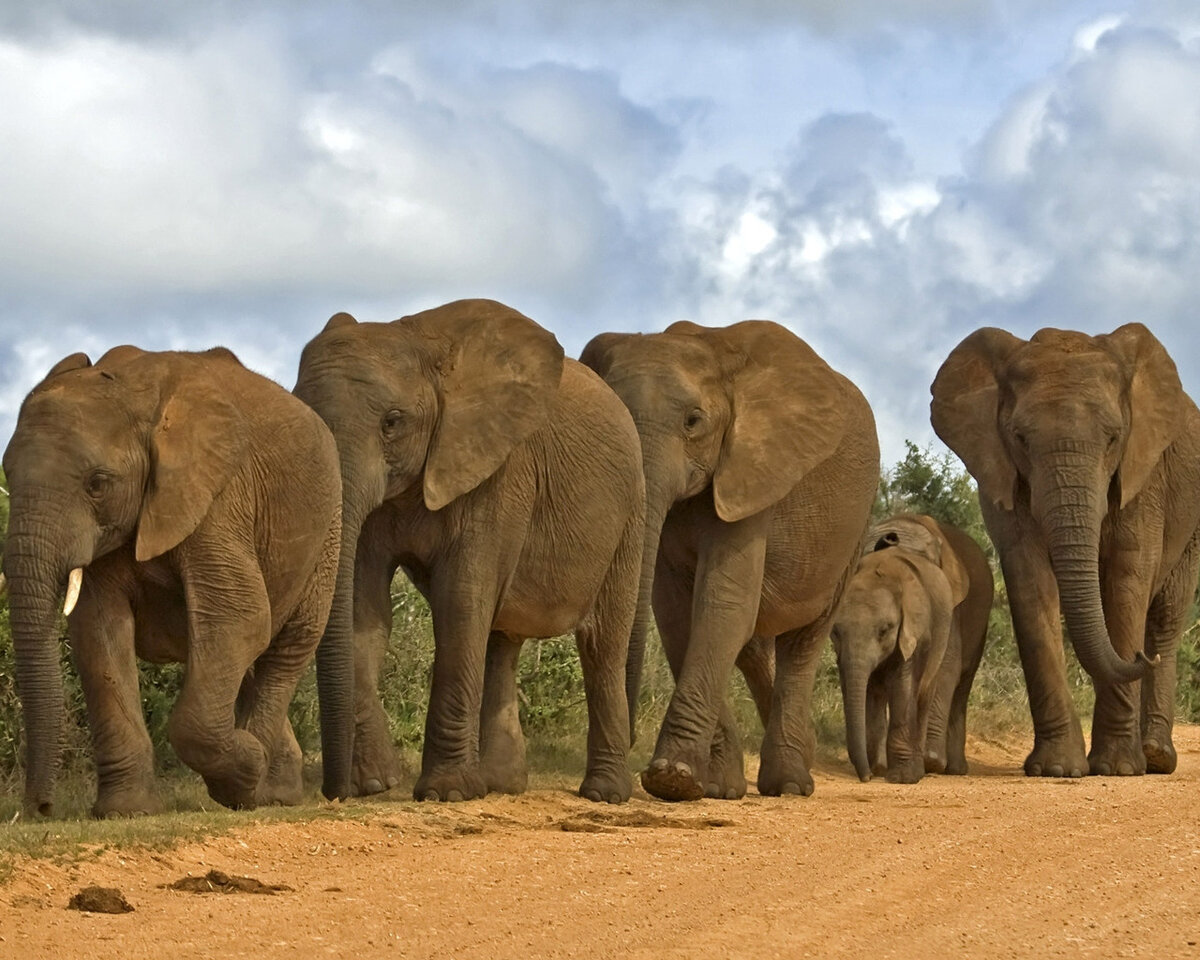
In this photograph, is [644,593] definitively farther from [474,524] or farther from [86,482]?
[86,482]

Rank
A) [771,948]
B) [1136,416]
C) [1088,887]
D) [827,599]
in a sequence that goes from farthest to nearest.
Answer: [1136,416] → [827,599] → [1088,887] → [771,948]

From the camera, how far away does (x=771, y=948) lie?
6395 mm

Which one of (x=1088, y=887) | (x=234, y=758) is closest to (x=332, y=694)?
(x=234, y=758)

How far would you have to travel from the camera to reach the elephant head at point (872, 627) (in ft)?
46.0

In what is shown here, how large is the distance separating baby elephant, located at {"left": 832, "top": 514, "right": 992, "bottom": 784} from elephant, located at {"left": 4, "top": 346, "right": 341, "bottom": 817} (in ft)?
16.7

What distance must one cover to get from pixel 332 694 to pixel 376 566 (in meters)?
1.02

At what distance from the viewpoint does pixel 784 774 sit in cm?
1267

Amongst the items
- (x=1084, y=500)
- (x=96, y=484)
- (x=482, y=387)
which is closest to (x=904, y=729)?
(x=1084, y=500)

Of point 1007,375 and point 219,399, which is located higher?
point 1007,375

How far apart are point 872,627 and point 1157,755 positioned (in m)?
2.40

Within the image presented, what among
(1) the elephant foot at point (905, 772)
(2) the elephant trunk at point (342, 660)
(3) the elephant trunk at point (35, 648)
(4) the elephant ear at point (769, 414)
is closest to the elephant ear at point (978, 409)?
(1) the elephant foot at point (905, 772)

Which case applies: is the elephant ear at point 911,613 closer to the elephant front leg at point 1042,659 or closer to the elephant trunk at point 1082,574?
the elephant front leg at point 1042,659

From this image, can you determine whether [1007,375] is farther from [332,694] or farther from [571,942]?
[571,942]

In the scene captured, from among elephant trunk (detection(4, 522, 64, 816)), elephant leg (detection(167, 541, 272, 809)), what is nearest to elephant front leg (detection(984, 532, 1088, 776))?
elephant leg (detection(167, 541, 272, 809))
